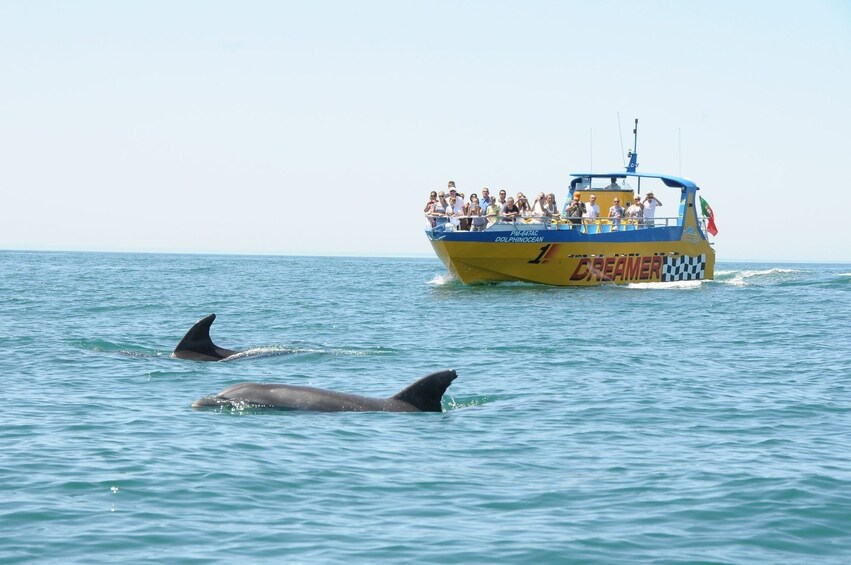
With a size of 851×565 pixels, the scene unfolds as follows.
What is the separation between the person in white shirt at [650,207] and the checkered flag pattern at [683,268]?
2236 mm

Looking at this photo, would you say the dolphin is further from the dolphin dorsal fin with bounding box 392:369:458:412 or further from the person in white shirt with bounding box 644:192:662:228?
the person in white shirt with bounding box 644:192:662:228

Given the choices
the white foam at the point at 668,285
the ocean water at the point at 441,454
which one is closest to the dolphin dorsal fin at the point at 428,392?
the ocean water at the point at 441,454

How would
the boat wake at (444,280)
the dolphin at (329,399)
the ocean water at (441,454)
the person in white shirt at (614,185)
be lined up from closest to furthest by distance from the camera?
the ocean water at (441,454) → the dolphin at (329,399) → the boat wake at (444,280) → the person in white shirt at (614,185)

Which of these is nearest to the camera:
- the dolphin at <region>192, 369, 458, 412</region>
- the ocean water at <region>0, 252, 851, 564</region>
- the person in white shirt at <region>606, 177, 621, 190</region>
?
the ocean water at <region>0, 252, 851, 564</region>

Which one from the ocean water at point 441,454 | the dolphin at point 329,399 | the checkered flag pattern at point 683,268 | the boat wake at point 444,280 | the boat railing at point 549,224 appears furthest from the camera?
the boat wake at point 444,280

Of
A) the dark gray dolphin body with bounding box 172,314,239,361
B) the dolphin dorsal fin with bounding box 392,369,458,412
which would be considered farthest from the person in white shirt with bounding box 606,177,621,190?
the dolphin dorsal fin with bounding box 392,369,458,412

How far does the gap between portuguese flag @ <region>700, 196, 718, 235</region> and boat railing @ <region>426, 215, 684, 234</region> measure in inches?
78.5

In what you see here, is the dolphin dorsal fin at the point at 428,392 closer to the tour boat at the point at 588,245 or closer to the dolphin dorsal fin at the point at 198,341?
the dolphin dorsal fin at the point at 198,341

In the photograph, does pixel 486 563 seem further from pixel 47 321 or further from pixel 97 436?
pixel 47 321

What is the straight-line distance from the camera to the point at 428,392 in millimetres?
13430

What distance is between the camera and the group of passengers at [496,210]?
38.4 metres

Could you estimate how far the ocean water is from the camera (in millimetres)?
8320

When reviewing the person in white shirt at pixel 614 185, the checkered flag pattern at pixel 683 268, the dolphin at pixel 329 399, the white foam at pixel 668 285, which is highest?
the person in white shirt at pixel 614 185

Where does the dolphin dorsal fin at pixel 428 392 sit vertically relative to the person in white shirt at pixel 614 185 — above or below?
below
